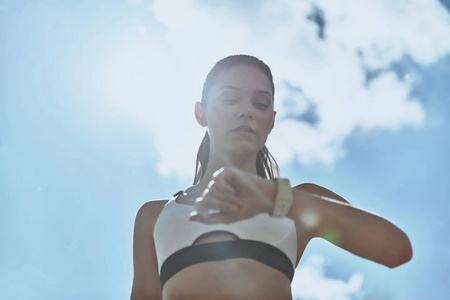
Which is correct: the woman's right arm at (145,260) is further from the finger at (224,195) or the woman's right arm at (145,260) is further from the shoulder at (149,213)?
the finger at (224,195)

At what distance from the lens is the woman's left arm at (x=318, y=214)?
8.41 feet

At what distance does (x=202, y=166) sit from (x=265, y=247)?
59.5 inches

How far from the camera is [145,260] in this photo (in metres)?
4.25

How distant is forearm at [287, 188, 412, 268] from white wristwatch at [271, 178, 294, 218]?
0.39 metres

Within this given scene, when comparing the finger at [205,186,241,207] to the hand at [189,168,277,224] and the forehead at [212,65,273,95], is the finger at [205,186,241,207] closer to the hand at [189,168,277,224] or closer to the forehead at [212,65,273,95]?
the hand at [189,168,277,224]

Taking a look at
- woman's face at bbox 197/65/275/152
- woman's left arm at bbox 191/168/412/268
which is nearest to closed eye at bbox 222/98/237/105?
woman's face at bbox 197/65/275/152

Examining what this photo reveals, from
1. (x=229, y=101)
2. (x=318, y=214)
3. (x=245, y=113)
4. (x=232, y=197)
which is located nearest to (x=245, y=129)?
(x=245, y=113)

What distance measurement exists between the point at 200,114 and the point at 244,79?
69cm

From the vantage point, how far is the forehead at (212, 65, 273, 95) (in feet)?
14.1

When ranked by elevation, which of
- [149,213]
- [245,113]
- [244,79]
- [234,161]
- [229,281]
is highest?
[244,79]

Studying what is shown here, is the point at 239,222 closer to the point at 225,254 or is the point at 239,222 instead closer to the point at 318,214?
the point at 225,254

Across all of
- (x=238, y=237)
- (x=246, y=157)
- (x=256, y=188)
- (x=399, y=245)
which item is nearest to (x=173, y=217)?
(x=238, y=237)

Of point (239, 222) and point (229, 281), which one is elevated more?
point (239, 222)

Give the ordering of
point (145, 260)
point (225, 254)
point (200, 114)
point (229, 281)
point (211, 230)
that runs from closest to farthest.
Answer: point (229, 281)
point (225, 254)
point (211, 230)
point (145, 260)
point (200, 114)
